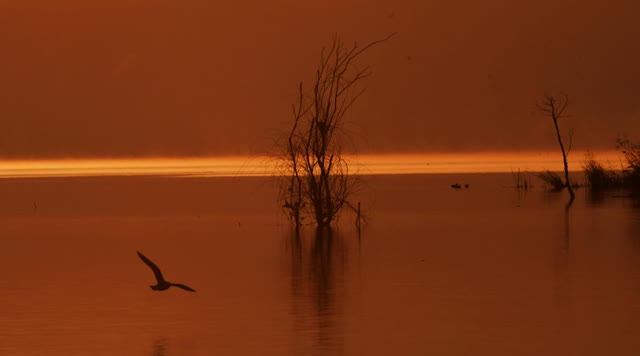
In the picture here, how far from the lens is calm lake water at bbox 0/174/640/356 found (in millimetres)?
11297

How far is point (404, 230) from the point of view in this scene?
2400 centimetres

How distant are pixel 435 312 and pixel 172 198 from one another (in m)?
27.1

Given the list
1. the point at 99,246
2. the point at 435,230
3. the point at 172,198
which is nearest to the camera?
the point at 99,246

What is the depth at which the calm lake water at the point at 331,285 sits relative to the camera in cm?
1130

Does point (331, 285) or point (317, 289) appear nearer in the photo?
point (317, 289)

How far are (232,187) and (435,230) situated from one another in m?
25.6

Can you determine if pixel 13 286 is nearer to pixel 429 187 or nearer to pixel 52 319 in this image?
pixel 52 319

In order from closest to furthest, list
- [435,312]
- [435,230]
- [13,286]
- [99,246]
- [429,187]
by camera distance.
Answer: [435,312] < [13,286] < [99,246] < [435,230] < [429,187]

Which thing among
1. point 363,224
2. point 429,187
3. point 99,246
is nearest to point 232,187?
point 429,187

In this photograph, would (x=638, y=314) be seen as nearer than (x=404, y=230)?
Yes

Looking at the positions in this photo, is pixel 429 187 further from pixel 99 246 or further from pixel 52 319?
pixel 52 319

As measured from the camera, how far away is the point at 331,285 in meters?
15.3

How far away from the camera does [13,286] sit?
15578mm

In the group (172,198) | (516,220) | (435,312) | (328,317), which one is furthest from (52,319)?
(172,198)
